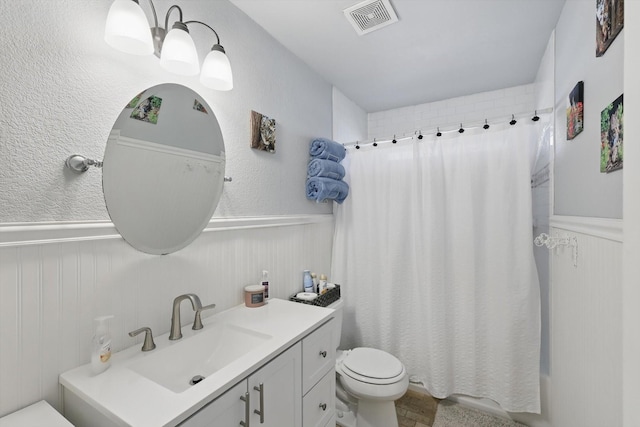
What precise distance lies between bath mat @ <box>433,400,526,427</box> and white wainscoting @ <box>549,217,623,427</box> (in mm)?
328

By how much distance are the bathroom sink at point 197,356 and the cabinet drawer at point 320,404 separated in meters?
0.35

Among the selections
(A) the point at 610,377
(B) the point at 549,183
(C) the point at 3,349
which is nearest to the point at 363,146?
(B) the point at 549,183

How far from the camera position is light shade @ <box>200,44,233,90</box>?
3.92 ft

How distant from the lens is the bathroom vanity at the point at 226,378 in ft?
2.35

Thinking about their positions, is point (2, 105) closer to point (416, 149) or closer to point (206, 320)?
point (206, 320)

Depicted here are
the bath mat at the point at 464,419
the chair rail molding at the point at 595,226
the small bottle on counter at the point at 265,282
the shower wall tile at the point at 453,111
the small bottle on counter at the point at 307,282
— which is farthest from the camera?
the shower wall tile at the point at 453,111

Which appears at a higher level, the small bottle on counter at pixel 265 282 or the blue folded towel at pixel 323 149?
the blue folded towel at pixel 323 149

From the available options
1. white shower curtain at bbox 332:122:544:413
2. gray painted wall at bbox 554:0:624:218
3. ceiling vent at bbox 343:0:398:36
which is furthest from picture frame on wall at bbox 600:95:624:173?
ceiling vent at bbox 343:0:398:36

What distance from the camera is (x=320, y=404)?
126 centimetres

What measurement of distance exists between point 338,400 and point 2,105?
82.9 inches

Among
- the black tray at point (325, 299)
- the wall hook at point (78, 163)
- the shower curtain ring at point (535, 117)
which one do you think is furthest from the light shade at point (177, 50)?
the shower curtain ring at point (535, 117)

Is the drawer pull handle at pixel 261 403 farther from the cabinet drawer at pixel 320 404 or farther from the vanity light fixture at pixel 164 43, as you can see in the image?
the vanity light fixture at pixel 164 43

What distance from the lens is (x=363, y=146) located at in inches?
86.8

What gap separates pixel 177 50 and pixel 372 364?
1.84 metres
